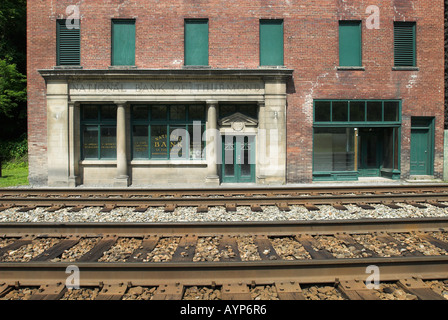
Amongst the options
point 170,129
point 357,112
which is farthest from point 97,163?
point 357,112

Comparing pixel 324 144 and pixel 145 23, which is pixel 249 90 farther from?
pixel 145 23

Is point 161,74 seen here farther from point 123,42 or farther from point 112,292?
point 112,292

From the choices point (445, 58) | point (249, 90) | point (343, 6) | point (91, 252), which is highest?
point (343, 6)

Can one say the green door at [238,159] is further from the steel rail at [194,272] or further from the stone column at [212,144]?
the steel rail at [194,272]

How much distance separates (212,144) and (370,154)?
8.69 m

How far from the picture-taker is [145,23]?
13227 millimetres

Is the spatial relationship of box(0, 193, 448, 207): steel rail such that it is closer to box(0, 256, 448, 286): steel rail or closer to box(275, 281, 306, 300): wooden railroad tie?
box(0, 256, 448, 286): steel rail

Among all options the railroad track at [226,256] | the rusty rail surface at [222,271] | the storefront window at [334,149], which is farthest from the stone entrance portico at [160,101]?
the rusty rail surface at [222,271]

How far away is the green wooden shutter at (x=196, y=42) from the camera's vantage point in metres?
13.4

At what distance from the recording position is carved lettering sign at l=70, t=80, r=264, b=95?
12.9 meters

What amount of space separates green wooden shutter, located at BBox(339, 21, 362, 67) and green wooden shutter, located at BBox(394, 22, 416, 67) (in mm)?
1936

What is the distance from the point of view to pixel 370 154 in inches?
570

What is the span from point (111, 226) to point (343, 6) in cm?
1467
